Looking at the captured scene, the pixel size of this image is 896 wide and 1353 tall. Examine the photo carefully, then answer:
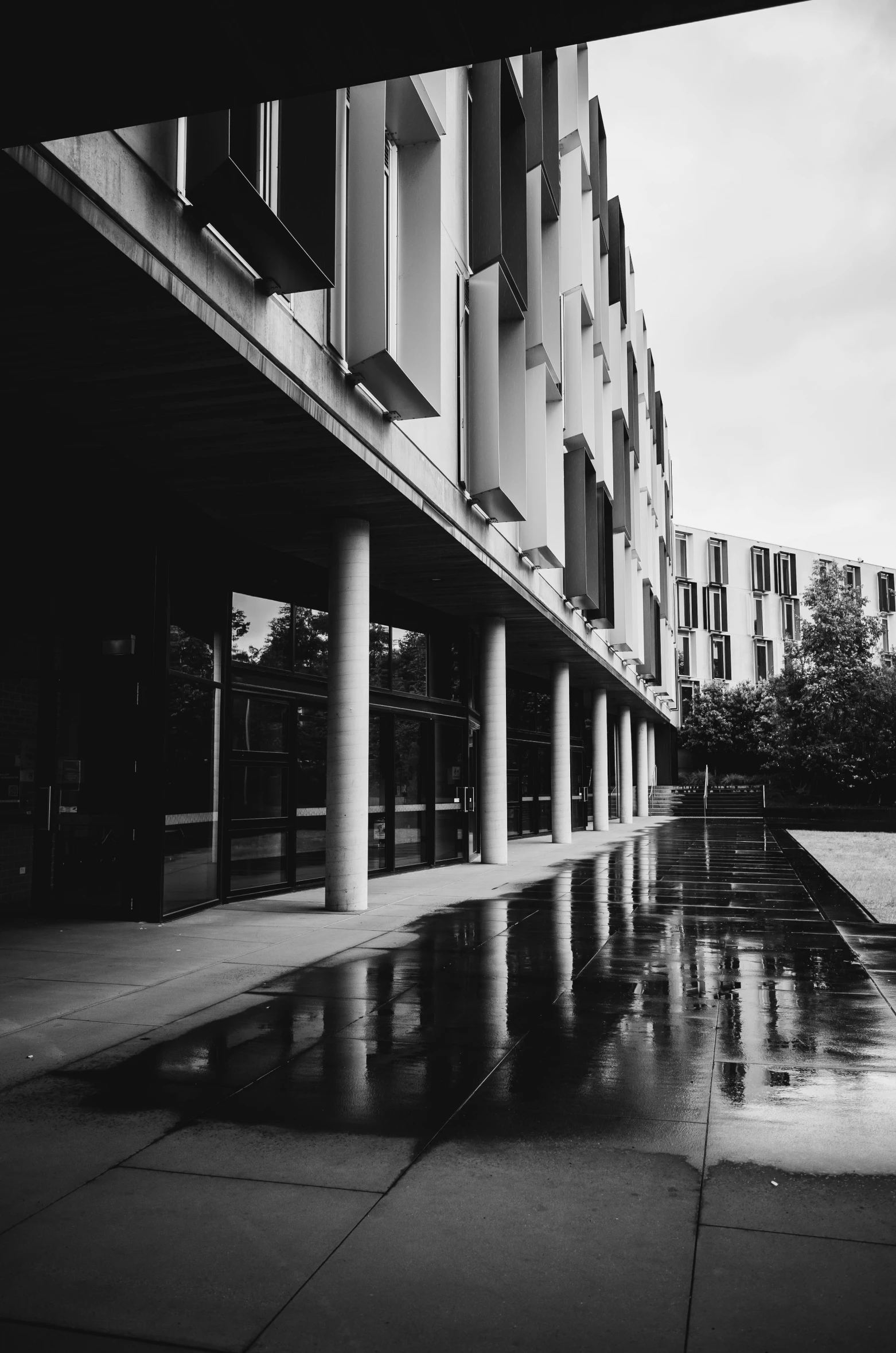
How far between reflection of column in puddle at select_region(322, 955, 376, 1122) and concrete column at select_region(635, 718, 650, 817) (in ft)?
127

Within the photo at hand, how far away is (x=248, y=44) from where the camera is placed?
4.12m

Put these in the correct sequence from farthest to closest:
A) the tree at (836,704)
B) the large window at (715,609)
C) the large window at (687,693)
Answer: the large window at (715,609), the large window at (687,693), the tree at (836,704)

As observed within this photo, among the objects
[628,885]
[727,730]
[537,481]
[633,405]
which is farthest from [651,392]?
[628,885]

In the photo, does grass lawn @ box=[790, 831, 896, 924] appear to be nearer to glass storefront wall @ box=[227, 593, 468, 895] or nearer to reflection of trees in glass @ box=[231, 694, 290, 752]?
glass storefront wall @ box=[227, 593, 468, 895]

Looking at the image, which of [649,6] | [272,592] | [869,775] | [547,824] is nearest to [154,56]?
[649,6]

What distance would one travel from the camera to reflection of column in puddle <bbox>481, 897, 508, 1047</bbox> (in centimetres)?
704

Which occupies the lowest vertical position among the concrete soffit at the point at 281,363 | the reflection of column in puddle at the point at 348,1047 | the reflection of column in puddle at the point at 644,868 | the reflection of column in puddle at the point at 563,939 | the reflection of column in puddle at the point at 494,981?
the reflection of column in puddle at the point at 644,868

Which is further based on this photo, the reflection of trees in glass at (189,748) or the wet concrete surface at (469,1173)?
the reflection of trees in glass at (189,748)

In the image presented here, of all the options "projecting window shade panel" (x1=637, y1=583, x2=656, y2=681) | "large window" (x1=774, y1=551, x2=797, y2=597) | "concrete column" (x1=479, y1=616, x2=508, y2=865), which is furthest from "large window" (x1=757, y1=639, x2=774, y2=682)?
"concrete column" (x1=479, y1=616, x2=508, y2=865)

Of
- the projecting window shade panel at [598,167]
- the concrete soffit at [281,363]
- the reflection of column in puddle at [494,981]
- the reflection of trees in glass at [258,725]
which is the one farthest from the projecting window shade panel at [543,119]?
the reflection of column in puddle at [494,981]

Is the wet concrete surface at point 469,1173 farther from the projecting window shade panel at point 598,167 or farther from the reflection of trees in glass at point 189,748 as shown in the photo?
the projecting window shade panel at point 598,167

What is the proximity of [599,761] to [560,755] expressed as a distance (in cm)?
716

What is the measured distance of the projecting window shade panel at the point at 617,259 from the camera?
3247cm

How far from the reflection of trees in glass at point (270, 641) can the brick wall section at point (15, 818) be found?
2.63 m
